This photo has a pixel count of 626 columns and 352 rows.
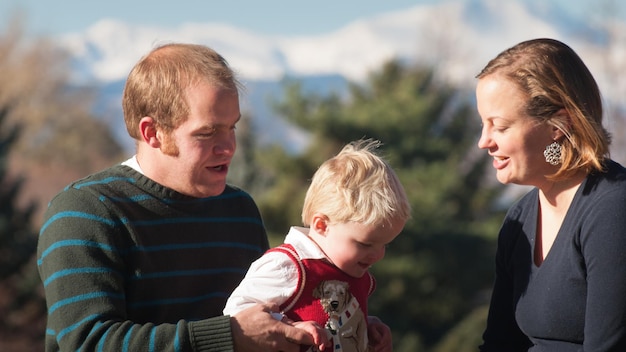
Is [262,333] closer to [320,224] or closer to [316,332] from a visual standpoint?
[316,332]

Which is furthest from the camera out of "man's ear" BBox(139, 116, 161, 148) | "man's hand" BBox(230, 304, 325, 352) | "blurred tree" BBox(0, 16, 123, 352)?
"blurred tree" BBox(0, 16, 123, 352)

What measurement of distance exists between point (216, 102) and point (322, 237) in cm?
51

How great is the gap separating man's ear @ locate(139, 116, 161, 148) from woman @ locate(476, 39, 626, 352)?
3.24 feet

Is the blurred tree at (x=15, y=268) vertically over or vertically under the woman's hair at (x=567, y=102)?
under

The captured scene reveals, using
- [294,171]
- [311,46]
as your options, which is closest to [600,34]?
[294,171]

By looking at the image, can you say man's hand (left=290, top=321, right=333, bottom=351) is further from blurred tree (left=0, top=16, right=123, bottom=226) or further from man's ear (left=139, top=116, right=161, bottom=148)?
blurred tree (left=0, top=16, right=123, bottom=226)

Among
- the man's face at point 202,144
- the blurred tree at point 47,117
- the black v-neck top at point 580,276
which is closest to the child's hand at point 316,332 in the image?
the man's face at point 202,144

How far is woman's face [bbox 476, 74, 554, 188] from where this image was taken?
112 inches

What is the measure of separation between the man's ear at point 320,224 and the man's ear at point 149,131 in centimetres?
53

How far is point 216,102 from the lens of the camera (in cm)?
288

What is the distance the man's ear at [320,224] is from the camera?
9.44ft

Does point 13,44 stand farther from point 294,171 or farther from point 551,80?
point 551,80

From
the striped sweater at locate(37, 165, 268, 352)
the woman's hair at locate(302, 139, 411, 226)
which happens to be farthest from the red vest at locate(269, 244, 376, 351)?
the striped sweater at locate(37, 165, 268, 352)

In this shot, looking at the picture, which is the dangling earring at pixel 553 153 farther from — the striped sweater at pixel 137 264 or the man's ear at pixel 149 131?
the man's ear at pixel 149 131
